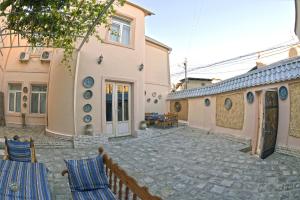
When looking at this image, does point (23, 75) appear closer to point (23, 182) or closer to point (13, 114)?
point (13, 114)

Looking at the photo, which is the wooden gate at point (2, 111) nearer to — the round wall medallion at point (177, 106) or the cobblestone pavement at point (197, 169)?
the cobblestone pavement at point (197, 169)

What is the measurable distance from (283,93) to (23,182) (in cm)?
715

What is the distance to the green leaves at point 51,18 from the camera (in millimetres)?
4906

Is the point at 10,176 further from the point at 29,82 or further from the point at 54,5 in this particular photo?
the point at 29,82

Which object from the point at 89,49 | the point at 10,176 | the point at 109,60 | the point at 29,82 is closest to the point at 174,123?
the point at 109,60

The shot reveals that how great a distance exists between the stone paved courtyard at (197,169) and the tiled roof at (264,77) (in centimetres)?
229

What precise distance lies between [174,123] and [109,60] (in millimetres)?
6128

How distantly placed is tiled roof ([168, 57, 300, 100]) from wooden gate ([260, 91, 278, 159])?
0.62 metres

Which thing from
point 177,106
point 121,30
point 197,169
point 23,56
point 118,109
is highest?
point 121,30

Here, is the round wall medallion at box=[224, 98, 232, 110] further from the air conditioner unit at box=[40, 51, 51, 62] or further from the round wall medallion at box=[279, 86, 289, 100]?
the air conditioner unit at box=[40, 51, 51, 62]

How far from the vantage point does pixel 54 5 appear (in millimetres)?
4895

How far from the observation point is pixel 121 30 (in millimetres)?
9555

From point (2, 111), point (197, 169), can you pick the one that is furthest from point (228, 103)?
point (2, 111)

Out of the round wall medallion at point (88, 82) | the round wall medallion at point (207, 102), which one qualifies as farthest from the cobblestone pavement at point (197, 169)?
the round wall medallion at point (207, 102)
